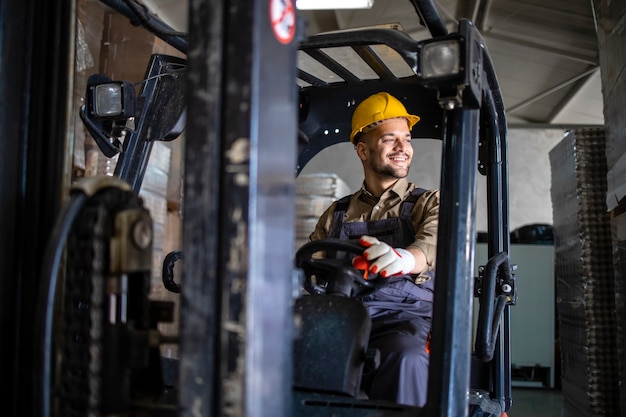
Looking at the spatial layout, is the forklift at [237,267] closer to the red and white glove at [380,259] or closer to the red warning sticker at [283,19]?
the red warning sticker at [283,19]

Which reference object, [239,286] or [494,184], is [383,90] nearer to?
[494,184]

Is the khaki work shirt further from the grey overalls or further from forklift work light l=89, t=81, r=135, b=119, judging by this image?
forklift work light l=89, t=81, r=135, b=119

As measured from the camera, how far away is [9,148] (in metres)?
1.58

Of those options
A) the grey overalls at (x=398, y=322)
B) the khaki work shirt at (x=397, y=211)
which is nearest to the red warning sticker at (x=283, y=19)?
the grey overalls at (x=398, y=322)

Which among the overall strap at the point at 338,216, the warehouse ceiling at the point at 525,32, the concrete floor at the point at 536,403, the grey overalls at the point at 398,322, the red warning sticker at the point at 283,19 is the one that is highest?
the warehouse ceiling at the point at 525,32

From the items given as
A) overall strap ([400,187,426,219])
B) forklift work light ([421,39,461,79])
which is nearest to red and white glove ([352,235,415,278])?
forklift work light ([421,39,461,79])

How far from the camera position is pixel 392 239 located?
280 cm

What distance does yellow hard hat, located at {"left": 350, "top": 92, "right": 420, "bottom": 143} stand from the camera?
2908 mm

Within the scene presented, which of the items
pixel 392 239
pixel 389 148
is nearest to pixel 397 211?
pixel 392 239

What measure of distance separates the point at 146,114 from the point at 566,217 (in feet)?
13.2

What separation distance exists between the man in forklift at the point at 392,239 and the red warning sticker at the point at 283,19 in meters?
0.89

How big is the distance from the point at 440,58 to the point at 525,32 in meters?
7.44

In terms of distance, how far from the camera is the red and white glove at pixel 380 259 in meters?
2.02

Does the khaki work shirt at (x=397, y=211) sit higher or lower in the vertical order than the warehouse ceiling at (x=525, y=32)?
lower
